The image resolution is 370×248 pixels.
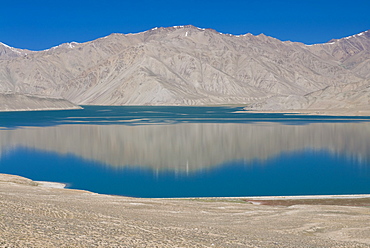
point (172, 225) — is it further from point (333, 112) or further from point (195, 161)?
point (333, 112)

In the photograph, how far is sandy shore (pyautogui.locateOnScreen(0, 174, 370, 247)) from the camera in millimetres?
15430

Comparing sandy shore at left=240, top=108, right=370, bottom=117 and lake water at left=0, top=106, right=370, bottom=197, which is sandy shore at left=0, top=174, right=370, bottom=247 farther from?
sandy shore at left=240, top=108, right=370, bottom=117

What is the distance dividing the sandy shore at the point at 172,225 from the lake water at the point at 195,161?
516 inches

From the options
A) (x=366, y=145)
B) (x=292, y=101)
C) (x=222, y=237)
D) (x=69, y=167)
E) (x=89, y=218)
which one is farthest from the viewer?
(x=292, y=101)

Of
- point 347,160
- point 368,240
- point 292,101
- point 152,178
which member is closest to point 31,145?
point 152,178

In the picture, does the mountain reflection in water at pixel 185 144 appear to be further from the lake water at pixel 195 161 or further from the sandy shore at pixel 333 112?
the sandy shore at pixel 333 112

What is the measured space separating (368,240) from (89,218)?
1160 cm

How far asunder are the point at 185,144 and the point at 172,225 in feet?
177

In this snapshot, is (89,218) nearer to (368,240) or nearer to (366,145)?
(368,240)

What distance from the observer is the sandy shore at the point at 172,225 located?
1543cm

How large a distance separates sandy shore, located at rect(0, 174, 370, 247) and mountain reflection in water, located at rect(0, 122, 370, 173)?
2476cm

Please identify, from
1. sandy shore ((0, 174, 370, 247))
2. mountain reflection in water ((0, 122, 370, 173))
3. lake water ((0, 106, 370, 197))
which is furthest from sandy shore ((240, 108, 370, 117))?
sandy shore ((0, 174, 370, 247))

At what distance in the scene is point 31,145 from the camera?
7425 centimetres

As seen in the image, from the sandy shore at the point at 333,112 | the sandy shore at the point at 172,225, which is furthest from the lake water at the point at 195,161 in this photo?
the sandy shore at the point at 333,112
